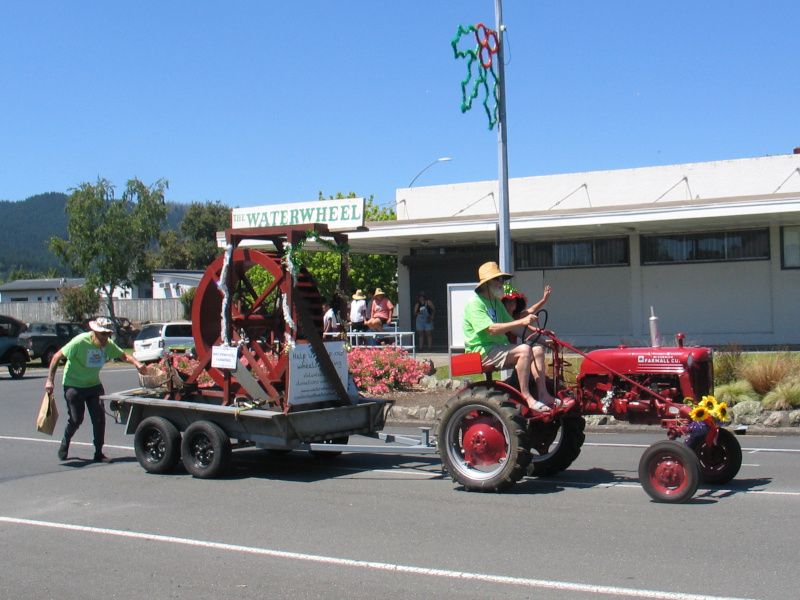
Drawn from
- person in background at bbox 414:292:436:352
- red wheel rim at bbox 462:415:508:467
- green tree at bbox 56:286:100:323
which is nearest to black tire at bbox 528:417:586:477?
red wheel rim at bbox 462:415:508:467

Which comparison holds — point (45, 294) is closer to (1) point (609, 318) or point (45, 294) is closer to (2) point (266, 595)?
(1) point (609, 318)

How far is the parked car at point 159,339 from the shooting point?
93.7ft

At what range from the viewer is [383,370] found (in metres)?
16.8

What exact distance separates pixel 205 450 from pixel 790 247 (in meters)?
17.4

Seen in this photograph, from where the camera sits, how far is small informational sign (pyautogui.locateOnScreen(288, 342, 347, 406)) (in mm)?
8953

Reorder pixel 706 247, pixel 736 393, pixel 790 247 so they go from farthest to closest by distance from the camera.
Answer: pixel 706 247
pixel 790 247
pixel 736 393

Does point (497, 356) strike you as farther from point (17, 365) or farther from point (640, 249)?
point (17, 365)

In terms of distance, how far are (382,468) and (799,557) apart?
490cm

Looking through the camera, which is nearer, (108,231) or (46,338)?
(46,338)

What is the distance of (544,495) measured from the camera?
8062 millimetres

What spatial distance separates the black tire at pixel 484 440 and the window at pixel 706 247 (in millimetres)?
15860

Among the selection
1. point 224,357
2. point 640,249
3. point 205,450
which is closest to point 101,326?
point 224,357

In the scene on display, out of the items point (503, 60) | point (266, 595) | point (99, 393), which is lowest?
point (266, 595)

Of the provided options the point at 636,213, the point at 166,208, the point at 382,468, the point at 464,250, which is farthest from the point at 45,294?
the point at 382,468
